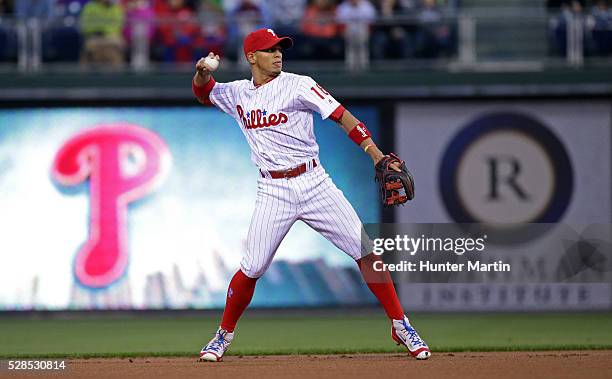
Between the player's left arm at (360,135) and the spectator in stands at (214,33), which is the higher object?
the spectator in stands at (214,33)

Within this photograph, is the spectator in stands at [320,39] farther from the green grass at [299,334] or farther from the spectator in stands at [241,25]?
the green grass at [299,334]

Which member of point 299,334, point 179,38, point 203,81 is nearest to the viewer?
point 203,81

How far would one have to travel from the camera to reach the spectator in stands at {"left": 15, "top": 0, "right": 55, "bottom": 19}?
1475 centimetres

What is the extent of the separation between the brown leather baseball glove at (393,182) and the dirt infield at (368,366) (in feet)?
3.59

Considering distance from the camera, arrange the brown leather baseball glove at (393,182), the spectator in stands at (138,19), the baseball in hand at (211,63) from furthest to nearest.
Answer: the spectator in stands at (138,19), the baseball in hand at (211,63), the brown leather baseball glove at (393,182)

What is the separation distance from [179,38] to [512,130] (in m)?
4.31

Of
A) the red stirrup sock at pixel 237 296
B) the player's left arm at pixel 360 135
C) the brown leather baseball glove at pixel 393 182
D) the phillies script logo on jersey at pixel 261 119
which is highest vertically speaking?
the phillies script logo on jersey at pixel 261 119

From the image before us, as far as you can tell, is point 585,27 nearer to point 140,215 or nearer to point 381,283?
point 140,215

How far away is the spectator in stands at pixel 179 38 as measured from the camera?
14.5 meters

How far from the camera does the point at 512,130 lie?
14.8 meters

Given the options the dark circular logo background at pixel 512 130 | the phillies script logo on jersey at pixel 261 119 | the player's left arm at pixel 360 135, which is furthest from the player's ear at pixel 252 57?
the dark circular logo background at pixel 512 130

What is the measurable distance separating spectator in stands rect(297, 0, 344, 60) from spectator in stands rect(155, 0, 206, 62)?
128 centimetres

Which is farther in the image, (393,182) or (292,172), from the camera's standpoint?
(292,172)

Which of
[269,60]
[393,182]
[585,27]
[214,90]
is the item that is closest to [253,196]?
[585,27]
